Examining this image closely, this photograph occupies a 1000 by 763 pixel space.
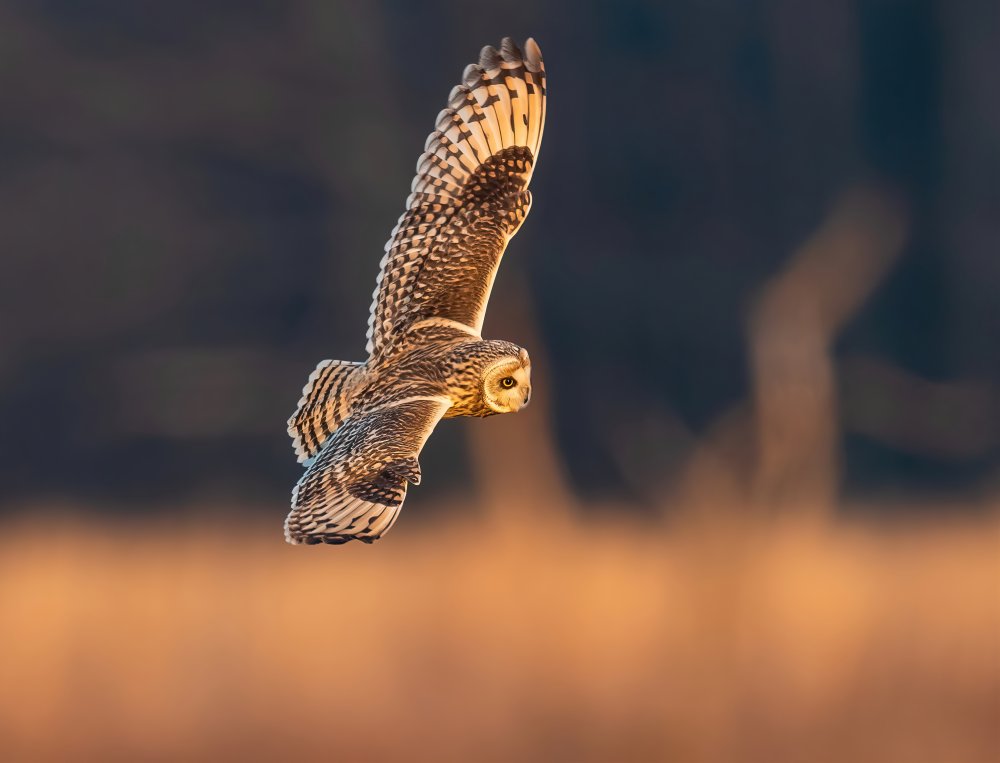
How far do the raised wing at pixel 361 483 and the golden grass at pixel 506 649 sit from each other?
3418 mm

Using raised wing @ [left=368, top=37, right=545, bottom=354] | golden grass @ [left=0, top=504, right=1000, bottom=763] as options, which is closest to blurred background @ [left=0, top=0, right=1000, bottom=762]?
golden grass @ [left=0, top=504, right=1000, bottom=763]

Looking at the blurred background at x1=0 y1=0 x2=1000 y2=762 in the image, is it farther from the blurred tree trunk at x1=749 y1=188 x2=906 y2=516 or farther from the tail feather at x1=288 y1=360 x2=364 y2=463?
the tail feather at x1=288 y1=360 x2=364 y2=463

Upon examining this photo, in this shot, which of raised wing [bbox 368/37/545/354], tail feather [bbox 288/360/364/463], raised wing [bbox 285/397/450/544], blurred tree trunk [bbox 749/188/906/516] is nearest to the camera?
raised wing [bbox 285/397/450/544]

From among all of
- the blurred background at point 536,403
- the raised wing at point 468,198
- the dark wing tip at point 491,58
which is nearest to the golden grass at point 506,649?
the blurred background at point 536,403

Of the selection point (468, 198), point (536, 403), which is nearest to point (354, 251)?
point (536, 403)

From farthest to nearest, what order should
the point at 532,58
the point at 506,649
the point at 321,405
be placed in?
the point at 506,649, the point at 532,58, the point at 321,405

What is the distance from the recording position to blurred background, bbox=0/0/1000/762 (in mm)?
6574

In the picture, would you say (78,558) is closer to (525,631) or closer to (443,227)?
(525,631)

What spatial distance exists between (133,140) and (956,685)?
14.0 feet

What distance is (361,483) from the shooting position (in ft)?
8.88

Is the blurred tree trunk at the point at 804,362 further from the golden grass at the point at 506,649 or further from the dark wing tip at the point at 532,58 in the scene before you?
the dark wing tip at the point at 532,58

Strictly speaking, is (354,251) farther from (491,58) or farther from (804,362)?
(491,58)

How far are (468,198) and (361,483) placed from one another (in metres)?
0.87

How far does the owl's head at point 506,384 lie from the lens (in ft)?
9.69
